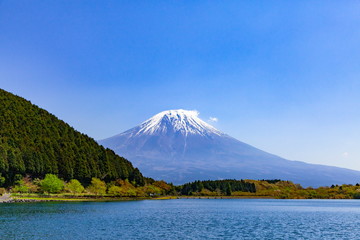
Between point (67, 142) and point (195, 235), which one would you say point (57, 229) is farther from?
point (67, 142)

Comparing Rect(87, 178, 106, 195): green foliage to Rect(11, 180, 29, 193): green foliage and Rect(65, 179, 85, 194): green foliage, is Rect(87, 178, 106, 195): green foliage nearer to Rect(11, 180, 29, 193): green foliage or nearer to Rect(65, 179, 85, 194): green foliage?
Rect(65, 179, 85, 194): green foliage

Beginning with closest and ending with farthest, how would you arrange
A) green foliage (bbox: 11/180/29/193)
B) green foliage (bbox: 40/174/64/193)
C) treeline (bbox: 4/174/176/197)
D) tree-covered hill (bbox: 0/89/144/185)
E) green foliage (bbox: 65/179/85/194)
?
green foliage (bbox: 11/180/29/193), treeline (bbox: 4/174/176/197), green foliage (bbox: 40/174/64/193), tree-covered hill (bbox: 0/89/144/185), green foliage (bbox: 65/179/85/194)

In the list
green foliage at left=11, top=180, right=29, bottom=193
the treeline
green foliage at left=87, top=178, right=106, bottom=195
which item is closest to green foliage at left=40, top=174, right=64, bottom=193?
the treeline

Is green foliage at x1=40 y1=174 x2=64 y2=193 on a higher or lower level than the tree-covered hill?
lower

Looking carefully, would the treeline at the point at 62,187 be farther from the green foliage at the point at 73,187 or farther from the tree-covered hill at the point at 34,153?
the tree-covered hill at the point at 34,153

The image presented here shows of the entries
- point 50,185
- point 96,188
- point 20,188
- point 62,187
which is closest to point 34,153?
point 62,187

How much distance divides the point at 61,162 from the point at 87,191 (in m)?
17.3

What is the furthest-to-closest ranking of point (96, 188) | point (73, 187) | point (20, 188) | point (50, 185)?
point (96, 188) → point (73, 187) → point (50, 185) → point (20, 188)

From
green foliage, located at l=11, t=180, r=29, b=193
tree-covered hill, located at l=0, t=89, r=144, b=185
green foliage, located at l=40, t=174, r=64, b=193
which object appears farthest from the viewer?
tree-covered hill, located at l=0, t=89, r=144, b=185

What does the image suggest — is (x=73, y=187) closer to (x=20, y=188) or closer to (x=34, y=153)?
(x=34, y=153)

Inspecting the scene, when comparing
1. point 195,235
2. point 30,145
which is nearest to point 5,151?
point 30,145

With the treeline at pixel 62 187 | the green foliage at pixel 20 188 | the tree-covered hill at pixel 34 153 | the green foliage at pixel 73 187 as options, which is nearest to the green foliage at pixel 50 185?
the treeline at pixel 62 187

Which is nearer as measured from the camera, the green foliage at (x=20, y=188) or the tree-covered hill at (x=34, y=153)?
the green foliage at (x=20, y=188)

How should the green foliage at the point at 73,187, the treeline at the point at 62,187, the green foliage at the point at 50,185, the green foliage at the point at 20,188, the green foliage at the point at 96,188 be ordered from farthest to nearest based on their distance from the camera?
the green foliage at the point at 96,188
the green foliage at the point at 73,187
the green foliage at the point at 50,185
the treeline at the point at 62,187
the green foliage at the point at 20,188
